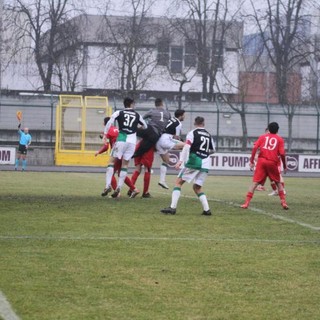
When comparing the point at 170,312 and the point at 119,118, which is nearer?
the point at 170,312

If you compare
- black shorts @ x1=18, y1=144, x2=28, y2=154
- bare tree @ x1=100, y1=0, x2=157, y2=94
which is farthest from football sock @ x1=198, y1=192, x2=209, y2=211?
bare tree @ x1=100, y1=0, x2=157, y2=94

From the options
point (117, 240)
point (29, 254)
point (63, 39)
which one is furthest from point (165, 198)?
point (63, 39)

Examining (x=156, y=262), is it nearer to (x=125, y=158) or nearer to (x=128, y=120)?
(x=128, y=120)

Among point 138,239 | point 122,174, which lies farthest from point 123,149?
point 138,239

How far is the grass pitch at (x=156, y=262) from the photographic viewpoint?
340 inches

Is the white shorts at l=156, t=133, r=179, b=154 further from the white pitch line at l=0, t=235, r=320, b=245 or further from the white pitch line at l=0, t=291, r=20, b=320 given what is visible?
the white pitch line at l=0, t=291, r=20, b=320

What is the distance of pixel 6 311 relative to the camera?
27.1ft

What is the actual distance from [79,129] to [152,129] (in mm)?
25341

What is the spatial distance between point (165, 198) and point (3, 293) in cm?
1291

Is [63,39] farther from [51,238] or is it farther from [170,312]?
[170,312]

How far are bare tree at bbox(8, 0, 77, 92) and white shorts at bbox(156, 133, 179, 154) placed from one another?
106ft

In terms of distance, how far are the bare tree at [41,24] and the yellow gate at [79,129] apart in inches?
313

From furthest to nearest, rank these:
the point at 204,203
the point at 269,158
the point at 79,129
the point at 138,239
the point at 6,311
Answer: the point at 79,129
the point at 269,158
the point at 204,203
the point at 138,239
the point at 6,311

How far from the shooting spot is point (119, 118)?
2028 cm
